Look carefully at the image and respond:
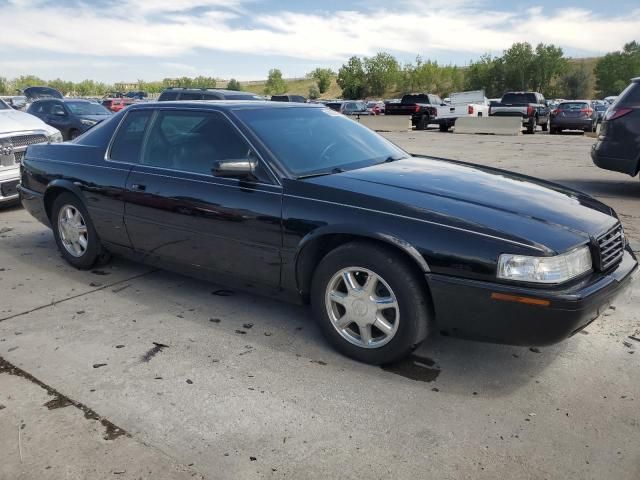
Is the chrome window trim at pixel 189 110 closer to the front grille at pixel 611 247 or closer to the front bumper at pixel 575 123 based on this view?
the front grille at pixel 611 247

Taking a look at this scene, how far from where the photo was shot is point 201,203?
3.79 meters

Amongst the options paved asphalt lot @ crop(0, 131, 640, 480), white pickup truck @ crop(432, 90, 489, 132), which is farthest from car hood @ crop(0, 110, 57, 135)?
white pickup truck @ crop(432, 90, 489, 132)

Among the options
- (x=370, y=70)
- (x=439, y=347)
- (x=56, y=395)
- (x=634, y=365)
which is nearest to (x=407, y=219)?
(x=439, y=347)

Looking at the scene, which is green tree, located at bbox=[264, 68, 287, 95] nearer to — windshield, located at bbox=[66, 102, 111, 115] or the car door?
windshield, located at bbox=[66, 102, 111, 115]

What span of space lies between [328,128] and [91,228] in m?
2.23

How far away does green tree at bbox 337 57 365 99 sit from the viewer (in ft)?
275

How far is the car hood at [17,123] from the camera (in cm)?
756

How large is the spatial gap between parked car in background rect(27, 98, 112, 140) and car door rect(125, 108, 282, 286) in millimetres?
10726

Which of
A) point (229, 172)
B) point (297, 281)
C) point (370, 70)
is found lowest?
point (297, 281)

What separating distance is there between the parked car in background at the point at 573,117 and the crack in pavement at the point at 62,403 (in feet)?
78.9

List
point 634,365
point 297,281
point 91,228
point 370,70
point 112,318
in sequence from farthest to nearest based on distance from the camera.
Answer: point 370,70
point 91,228
point 112,318
point 297,281
point 634,365

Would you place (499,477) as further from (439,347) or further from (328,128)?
(328,128)

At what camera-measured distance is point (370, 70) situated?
84.7 metres

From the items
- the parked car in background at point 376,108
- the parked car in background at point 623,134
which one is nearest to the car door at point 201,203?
the parked car in background at point 623,134
